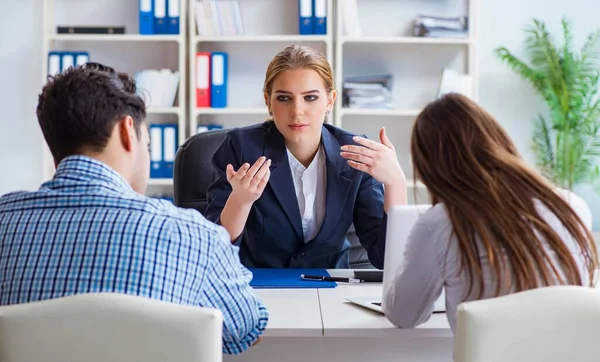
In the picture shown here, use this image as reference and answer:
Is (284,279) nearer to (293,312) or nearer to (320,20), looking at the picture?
(293,312)

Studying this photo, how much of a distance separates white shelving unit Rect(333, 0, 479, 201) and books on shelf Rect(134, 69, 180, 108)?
0.97 meters

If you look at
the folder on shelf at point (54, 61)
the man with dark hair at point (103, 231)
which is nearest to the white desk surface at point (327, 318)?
the man with dark hair at point (103, 231)

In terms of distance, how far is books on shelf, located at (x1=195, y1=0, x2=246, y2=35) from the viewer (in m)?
4.56

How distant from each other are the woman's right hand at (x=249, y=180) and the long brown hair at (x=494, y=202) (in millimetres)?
677

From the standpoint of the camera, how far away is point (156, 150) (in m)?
4.58

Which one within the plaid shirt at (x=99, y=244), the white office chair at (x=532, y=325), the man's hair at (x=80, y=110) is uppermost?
the man's hair at (x=80, y=110)

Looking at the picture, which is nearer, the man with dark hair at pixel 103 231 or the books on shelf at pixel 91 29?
the man with dark hair at pixel 103 231

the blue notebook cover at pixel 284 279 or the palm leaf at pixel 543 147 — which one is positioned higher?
the palm leaf at pixel 543 147

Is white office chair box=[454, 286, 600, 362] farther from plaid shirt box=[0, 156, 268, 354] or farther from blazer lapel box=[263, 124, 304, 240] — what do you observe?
blazer lapel box=[263, 124, 304, 240]

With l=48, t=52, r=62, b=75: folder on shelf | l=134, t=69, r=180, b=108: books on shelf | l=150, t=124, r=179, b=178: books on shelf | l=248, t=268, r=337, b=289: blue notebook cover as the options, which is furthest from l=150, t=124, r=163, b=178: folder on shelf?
l=248, t=268, r=337, b=289: blue notebook cover

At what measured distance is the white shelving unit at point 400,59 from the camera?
4.75 meters

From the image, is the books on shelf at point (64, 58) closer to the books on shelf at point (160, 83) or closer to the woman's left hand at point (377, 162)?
the books on shelf at point (160, 83)

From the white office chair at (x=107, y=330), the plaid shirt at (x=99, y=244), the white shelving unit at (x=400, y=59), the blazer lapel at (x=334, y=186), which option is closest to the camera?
the white office chair at (x=107, y=330)

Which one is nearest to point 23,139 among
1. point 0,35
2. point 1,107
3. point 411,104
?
point 1,107
